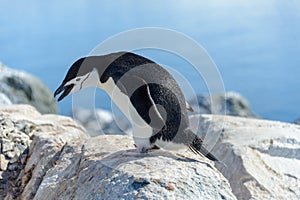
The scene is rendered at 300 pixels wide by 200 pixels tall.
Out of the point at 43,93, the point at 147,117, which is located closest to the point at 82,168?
the point at 147,117

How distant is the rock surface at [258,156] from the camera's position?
157 inches

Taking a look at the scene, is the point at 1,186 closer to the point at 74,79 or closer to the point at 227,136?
the point at 74,79

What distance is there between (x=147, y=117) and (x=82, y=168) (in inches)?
20.7

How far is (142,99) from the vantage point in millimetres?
3291

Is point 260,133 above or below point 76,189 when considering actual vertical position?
above

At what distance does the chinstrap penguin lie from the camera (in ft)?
10.8

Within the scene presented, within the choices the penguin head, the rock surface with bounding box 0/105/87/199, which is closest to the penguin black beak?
the penguin head

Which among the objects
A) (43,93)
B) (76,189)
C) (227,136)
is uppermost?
(227,136)

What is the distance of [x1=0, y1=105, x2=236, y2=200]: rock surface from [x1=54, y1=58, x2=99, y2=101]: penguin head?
427 mm

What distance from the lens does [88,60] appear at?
3.50 metres

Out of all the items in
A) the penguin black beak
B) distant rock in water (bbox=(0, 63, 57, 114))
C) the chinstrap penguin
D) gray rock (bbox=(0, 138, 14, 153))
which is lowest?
distant rock in water (bbox=(0, 63, 57, 114))

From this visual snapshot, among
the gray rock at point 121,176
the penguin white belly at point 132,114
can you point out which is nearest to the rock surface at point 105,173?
the gray rock at point 121,176

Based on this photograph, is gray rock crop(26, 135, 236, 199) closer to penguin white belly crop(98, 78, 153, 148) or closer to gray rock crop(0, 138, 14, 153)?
penguin white belly crop(98, 78, 153, 148)

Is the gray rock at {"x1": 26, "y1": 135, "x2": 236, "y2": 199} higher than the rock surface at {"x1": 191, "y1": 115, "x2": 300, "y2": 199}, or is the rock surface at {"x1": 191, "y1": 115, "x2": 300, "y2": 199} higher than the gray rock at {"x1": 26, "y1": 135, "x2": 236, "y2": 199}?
A: the rock surface at {"x1": 191, "y1": 115, "x2": 300, "y2": 199}
